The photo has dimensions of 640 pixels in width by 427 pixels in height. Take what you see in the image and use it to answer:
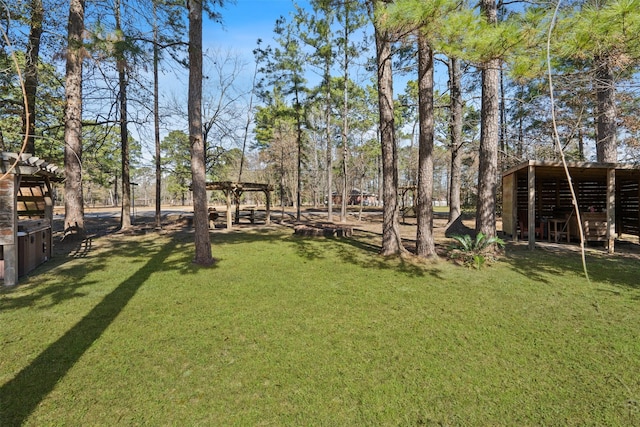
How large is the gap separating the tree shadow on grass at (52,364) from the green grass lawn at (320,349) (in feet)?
0.05

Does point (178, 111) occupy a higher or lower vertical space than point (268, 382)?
higher

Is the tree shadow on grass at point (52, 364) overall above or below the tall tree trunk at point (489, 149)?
below

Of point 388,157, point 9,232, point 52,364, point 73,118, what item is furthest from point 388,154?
point 73,118

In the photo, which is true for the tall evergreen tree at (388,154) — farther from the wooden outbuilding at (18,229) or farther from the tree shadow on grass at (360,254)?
the wooden outbuilding at (18,229)

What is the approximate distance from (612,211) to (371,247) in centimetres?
657

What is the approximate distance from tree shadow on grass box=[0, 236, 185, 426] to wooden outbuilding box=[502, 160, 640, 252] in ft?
31.3

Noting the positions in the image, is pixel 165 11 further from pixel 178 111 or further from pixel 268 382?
pixel 268 382

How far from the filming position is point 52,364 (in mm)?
2697

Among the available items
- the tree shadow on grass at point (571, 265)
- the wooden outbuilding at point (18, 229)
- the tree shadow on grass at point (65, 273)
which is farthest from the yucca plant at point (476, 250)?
the wooden outbuilding at point (18, 229)

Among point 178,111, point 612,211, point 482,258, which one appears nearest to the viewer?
point 482,258

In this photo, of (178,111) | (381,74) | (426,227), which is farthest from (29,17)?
(426,227)

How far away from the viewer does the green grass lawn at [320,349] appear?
7.11 ft

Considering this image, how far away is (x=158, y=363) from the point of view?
2.75m

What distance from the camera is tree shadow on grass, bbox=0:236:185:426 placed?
2.16m
